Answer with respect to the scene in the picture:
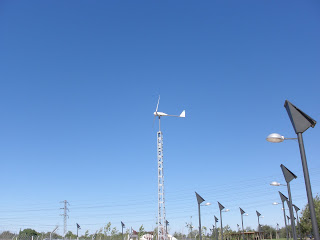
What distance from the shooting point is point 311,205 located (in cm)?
655

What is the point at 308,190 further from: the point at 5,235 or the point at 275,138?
the point at 5,235

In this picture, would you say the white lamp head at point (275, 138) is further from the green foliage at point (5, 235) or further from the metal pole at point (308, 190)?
the green foliage at point (5, 235)

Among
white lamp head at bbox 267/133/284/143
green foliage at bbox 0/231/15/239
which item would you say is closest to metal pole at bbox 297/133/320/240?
white lamp head at bbox 267/133/284/143

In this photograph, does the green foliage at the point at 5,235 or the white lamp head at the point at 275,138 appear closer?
the white lamp head at the point at 275,138

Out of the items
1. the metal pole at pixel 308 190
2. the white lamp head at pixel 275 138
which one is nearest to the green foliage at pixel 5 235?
the white lamp head at pixel 275 138

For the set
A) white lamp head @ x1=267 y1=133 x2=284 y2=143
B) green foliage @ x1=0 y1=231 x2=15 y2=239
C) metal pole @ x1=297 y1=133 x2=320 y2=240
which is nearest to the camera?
metal pole @ x1=297 y1=133 x2=320 y2=240

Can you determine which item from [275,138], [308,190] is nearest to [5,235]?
[275,138]

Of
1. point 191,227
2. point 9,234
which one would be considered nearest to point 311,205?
point 9,234

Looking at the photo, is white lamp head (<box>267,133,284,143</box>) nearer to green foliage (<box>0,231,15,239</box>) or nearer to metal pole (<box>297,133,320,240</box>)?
metal pole (<box>297,133,320,240</box>)

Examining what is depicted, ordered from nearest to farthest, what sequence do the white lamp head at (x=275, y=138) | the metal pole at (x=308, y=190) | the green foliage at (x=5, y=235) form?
the metal pole at (x=308, y=190) → the white lamp head at (x=275, y=138) → the green foliage at (x=5, y=235)

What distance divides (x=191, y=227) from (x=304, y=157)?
75995mm

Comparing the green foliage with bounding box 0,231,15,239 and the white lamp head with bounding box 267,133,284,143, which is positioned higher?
the white lamp head with bounding box 267,133,284,143

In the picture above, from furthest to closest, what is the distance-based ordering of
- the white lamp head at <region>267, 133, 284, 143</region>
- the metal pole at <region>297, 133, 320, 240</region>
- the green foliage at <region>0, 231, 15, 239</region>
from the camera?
1. the green foliage at <region>0, 231, 15, 239</region>
2. the white lamp head at <region>267, 133, 284, 143</region>
3. the metal pole at <region>297, 133, 320, 240</region>

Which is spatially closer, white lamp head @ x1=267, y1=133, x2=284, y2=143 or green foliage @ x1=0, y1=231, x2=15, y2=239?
white lamp head @ x1=267, y1=133, x2=284, y2=143
